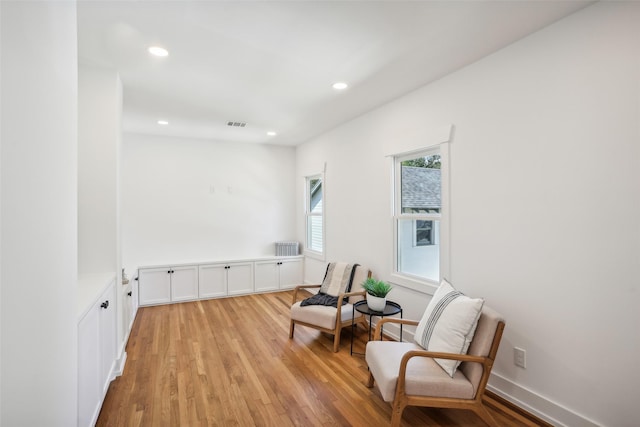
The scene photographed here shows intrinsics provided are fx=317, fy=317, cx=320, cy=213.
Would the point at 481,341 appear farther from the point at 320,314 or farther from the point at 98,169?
the point at 98,169

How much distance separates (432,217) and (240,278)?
3571mm

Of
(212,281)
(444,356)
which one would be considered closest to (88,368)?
(444,356)

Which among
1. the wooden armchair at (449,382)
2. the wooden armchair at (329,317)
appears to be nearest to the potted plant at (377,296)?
the wooden armchair at (329,317)

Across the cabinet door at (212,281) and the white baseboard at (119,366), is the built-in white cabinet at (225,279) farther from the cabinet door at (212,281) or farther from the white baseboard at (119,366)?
the white baseboard at (119,366)

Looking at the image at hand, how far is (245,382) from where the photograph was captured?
2699 mm

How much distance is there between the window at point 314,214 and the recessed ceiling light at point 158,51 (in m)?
3.26

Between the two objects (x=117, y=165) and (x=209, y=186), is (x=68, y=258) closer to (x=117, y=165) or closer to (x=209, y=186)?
(x=117, y=165)

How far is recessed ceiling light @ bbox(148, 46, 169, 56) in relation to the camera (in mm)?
2434

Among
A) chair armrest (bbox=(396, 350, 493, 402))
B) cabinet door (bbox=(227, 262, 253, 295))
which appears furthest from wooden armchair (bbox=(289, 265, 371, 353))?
cabinet door (bbox=(227, 262, 253, 295))

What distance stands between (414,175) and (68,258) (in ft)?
9.89

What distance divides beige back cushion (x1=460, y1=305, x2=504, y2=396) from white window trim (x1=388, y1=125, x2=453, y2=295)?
31.7 inches

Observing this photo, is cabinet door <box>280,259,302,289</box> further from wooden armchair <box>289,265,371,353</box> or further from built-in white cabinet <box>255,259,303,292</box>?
wooden armchair <box>289,265,371,353</box>

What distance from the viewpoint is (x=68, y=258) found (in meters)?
1.34

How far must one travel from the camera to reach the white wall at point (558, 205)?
1829 mm
